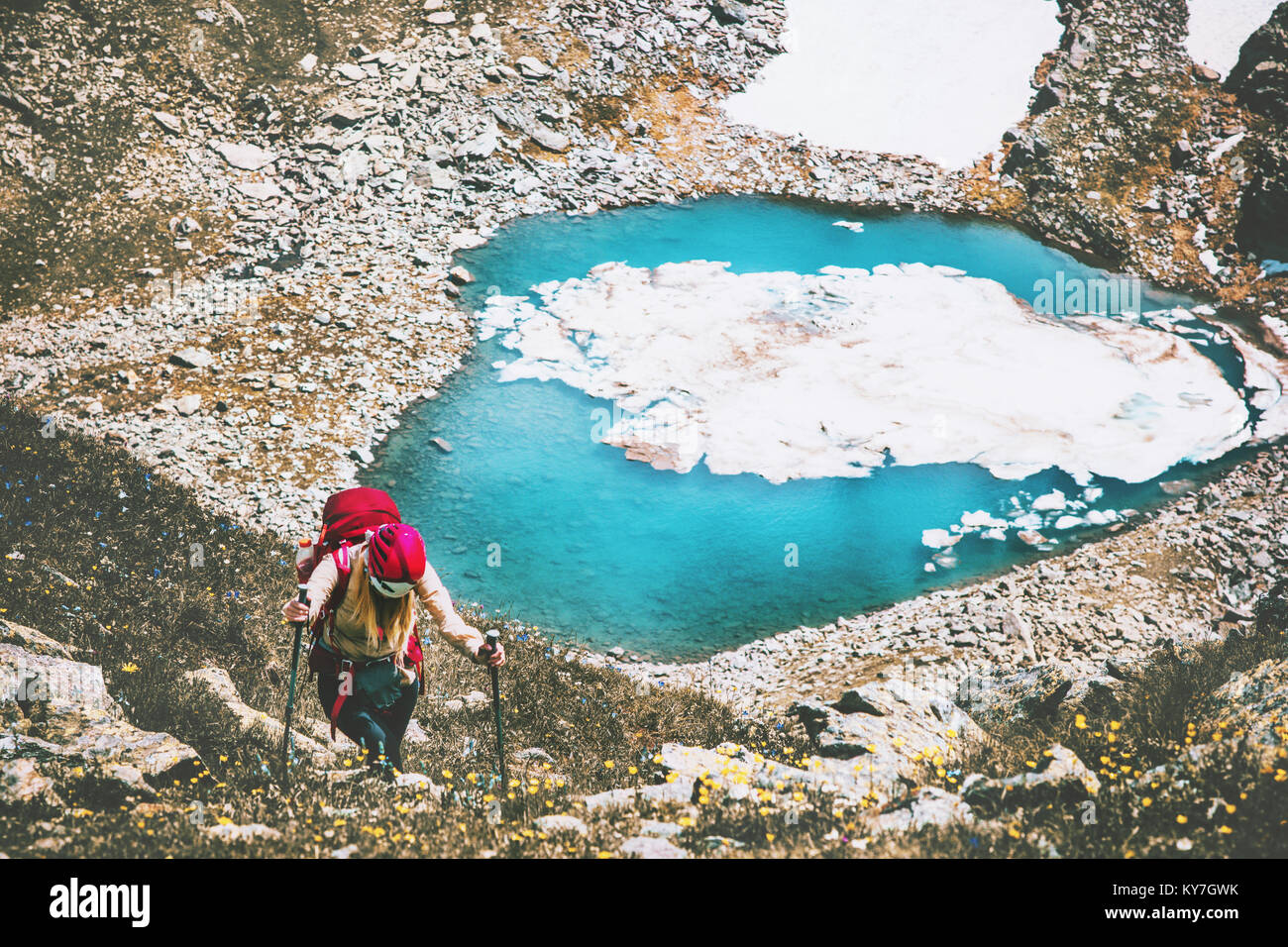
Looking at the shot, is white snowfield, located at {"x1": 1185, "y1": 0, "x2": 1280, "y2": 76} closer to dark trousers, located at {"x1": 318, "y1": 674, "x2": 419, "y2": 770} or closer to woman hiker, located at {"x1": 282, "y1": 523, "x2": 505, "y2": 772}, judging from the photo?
woman hiker, located at {"x1": 282, "y1": 523, "x2": 505, "y2": 772}

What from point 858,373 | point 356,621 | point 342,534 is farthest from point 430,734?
point 858,373

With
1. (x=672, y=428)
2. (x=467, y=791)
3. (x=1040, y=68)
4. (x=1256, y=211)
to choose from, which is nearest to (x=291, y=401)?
(x=672, y=428)

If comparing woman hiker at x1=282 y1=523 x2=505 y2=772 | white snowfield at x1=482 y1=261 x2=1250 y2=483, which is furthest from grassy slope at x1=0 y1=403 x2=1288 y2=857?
white snowfield at x1=482 y1=261 x2=1250 y2=483

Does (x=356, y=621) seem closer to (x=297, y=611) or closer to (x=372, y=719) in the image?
(x=297, y=611)

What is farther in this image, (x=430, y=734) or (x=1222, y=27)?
(x=1222, y=27)

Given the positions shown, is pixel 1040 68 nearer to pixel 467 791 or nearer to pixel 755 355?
pixel 755 355
